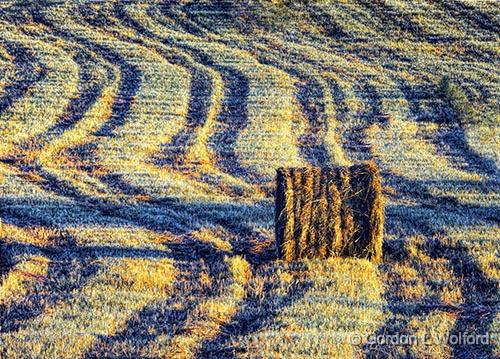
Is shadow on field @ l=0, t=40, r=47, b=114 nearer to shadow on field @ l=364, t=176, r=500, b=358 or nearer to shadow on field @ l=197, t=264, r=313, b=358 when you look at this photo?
shadow on field @ l=364, t=176, r=500, b=358

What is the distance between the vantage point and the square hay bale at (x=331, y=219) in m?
9.70

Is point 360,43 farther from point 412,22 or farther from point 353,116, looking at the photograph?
point 353,116

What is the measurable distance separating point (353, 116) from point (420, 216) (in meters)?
10.5

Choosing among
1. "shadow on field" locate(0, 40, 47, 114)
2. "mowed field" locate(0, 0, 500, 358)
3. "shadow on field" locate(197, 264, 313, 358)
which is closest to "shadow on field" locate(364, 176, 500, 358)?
"mowed field" locate(0, 0, 500, 358)

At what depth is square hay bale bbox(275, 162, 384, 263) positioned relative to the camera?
31.8 feet

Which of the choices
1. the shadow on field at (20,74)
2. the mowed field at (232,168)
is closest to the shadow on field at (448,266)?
the mowed field at (232,168)

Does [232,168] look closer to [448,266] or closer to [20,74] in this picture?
[448,266]

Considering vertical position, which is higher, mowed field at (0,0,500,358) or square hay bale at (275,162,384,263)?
square hay bale at (275,162,384,263)

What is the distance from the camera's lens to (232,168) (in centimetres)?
1648

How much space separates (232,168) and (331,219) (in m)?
6.96

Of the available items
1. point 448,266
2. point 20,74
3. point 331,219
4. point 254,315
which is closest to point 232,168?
point 331,219

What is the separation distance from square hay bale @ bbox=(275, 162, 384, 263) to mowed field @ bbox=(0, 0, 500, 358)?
0.24 meters

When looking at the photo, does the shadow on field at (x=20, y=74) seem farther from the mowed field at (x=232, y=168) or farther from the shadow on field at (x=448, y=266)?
the shadow on field at (x=448, y=266)

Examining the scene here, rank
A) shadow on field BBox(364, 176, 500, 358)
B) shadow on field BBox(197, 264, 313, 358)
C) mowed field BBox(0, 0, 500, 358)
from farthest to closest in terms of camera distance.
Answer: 1. mowed field BBox(0, 0, 500, 358)
2. shadow on field BBox(364, 176, 500, 358)
3. shadow on field BBox(197, 264, 313, 358)
